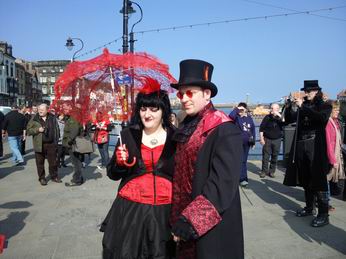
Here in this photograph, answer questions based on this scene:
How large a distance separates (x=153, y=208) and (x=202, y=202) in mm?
689

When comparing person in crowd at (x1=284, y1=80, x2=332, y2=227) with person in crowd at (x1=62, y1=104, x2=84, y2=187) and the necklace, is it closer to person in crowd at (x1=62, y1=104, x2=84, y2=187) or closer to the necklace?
the necklace

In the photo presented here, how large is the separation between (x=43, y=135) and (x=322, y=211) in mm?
5702

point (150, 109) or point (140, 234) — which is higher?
point (150, 109)

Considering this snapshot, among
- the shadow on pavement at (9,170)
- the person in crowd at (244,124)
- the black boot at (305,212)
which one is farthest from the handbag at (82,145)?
the black boot at (305,212)

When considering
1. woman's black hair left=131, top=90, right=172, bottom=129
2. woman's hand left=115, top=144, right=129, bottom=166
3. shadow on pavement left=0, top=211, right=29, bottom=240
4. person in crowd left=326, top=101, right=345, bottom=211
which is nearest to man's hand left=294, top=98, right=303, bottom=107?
person in crowd left=326, top=101, right=345, bottom=211

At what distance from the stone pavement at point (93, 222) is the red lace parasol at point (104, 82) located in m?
1.75

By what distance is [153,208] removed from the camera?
2.55 meters

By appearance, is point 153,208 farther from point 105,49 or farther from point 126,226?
point 105,49

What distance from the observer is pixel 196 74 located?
224 centimetres

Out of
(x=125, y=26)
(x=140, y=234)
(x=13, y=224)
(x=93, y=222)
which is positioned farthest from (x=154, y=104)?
(x=125, y=26)

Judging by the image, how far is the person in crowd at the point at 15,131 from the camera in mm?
10383

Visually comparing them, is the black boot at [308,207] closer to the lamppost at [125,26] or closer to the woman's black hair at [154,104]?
the woman's black hair at [154,104]

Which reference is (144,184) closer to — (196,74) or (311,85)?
(196,74)

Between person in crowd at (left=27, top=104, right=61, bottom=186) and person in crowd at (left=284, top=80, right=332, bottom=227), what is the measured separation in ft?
16.6
